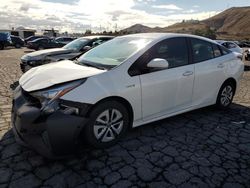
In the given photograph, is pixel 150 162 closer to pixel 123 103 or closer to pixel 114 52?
pixel 123 103

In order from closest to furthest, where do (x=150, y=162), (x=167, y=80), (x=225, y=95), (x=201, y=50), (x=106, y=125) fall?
(x=150, y=162) < (x=106, y=125) < (x=167, y=80) < (x=201, y=50) < (x=225, y=95)

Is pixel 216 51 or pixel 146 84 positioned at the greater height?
pixel 216 51

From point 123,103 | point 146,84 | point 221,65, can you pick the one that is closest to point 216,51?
point 221,65

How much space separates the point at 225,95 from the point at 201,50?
3.98 ft

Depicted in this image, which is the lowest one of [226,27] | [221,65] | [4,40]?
[4,40]

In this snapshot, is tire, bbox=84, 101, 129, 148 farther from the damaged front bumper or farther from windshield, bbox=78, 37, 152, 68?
windshield, bbox=78, 37, 152, 68

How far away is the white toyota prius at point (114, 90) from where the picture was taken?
115 inches

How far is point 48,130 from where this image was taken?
2826 mm

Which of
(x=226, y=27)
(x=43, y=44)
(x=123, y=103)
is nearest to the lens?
(x=123, y=103)

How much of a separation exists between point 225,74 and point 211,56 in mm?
511

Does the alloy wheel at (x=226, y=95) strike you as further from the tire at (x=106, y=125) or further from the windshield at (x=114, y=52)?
the tire at (x=106, y=125)

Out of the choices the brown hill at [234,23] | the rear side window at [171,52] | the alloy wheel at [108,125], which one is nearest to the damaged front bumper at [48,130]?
the alloy wheel at [108,125]

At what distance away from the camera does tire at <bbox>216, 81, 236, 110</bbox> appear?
5118 millimetres

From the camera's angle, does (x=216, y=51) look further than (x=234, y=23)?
No
